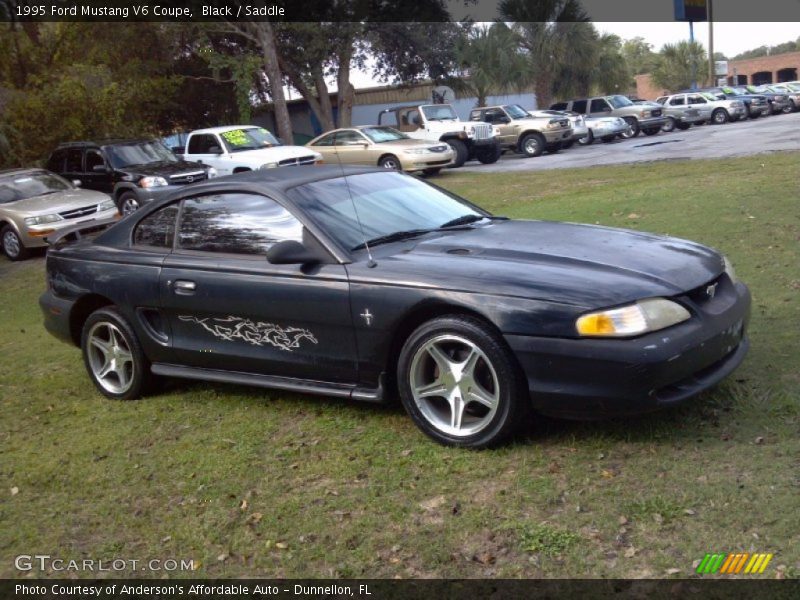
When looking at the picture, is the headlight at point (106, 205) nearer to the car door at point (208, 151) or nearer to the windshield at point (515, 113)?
the car door at point (208, 151)

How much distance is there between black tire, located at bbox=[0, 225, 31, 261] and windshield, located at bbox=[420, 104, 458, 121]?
13.5 m

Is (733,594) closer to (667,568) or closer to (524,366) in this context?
(667,568)

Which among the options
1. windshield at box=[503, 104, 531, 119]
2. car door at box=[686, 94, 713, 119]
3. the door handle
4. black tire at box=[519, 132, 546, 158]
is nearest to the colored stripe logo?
the door handle

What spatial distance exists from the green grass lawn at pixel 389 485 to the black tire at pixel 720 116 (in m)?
30.7

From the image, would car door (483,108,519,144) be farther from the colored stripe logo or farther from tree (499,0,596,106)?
the colored stripe logo

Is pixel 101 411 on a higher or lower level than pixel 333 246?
lower

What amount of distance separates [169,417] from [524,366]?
247 cm

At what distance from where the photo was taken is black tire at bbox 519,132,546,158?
1120 inches

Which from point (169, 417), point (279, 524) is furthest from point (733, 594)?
point (169, 417)

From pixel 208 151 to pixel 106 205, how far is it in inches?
191

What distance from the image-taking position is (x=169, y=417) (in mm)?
5590

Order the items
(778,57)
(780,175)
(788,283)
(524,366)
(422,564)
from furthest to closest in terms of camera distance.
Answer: (778,57), (780,175), (788,283), (524,366), (422,564)

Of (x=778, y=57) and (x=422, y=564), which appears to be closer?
(x=422, y=564)

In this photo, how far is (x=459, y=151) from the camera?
25781 mm
